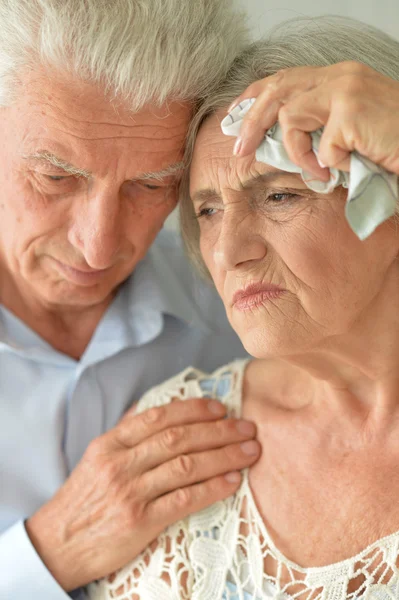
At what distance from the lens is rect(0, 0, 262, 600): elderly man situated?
1.69 meters

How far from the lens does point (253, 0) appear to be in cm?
271

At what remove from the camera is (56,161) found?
174cm

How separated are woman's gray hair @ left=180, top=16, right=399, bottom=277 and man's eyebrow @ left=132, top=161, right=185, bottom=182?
1.2 inches

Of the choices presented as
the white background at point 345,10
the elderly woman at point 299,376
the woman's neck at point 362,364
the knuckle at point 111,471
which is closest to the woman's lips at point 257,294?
the elderly woman at point 299,376

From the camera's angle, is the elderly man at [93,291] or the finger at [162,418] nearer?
the elderly man at [93,291]

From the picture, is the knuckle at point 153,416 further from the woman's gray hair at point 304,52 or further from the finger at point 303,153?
the finger at point 303,153

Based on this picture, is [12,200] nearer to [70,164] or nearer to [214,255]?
[70,164]

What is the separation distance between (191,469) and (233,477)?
10cm

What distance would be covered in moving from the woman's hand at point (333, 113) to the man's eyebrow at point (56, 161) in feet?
1.60

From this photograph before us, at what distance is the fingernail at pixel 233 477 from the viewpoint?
1.81m

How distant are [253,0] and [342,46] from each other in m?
1.17

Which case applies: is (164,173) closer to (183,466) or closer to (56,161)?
(56,161)

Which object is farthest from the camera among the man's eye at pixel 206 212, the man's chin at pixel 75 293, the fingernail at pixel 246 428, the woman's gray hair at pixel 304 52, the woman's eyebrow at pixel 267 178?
the man's chin at pixel 75 293

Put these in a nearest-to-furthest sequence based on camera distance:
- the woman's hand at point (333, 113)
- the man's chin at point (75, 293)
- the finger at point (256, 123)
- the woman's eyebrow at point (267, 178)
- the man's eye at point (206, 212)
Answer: the woman's hand at point (333, 113) < the finger at point (256, 123) < the woman's eyebrow at point (267, 178) < the man's eye at point (206, 212) < the man's chin at point (75, 293)
